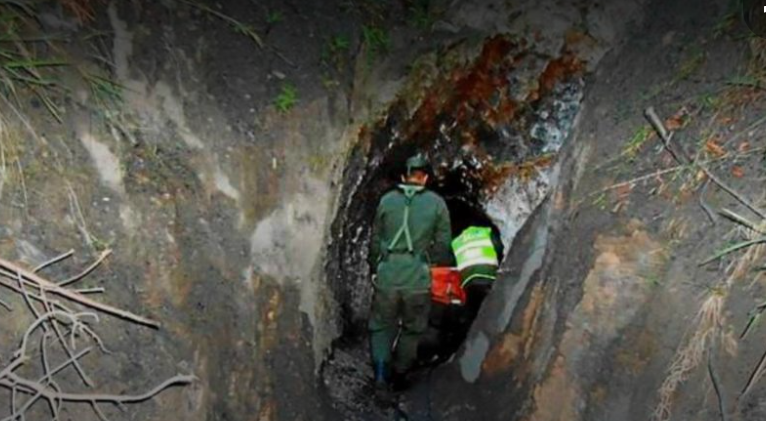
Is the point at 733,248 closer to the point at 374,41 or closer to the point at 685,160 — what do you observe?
the point at 685,160

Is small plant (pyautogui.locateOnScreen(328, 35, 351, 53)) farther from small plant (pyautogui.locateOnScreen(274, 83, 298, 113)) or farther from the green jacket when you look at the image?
the green jacket

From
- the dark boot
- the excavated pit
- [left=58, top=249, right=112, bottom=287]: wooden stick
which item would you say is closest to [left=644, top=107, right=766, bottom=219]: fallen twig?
the excavated pit

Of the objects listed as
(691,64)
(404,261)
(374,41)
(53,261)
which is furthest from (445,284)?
(53,261)

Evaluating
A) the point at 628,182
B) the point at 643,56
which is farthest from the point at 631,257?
the point at 643,56

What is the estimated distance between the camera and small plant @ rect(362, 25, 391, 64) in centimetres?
541

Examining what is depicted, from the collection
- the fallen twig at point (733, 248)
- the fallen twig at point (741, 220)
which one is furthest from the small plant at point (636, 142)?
the fallen twig at point (733, 248)

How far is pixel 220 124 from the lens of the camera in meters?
4.38

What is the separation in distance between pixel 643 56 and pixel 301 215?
2710mm

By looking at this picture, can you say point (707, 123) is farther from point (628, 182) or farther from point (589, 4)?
point (589, 4)

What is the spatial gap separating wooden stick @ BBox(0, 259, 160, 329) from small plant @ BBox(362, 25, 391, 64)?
286 cm

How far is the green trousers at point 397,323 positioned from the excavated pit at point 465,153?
0.33 metres

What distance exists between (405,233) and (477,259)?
0.82 meters

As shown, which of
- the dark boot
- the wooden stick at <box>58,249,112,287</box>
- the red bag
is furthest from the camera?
the red bag

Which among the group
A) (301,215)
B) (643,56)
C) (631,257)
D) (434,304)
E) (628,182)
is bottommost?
(434,304)
